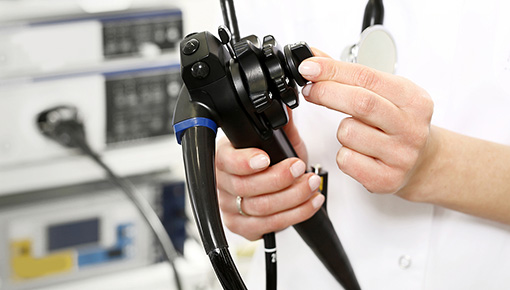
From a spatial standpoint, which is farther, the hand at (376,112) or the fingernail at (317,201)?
the fingernail at (317,201)

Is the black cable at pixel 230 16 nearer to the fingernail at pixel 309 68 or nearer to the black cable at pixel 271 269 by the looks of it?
the fingernail at pixel 309 68

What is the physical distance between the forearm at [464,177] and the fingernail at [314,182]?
0.10 m

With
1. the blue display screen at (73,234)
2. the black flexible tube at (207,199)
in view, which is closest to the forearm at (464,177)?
the black flexible tube at (207,199)

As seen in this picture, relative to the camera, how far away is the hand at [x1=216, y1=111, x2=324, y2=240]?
61cm

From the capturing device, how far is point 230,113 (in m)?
0.53

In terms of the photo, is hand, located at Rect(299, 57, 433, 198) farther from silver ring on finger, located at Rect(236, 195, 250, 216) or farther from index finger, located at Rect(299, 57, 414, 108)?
silver ring on finger, located at Rect(236, 195, 250, 216)

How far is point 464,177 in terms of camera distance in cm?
62

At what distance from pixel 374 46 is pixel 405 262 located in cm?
30

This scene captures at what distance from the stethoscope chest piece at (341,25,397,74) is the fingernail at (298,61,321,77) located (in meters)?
0.09

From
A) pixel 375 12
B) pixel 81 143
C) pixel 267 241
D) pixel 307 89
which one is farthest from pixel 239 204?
pixel 81 143

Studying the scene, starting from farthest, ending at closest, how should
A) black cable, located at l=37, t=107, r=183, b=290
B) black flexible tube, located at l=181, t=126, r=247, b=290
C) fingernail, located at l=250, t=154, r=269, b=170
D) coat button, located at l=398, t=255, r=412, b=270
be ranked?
black cable, located at l=37, t=107, r=183, b=290, coat button, located at l=398, t=255, r=412, b=270, fingernail, located at l=250, t=154, r=269, b=170, black flexible tube, located at l=181, t=126, r=247, b=290

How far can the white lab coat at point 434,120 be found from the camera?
0.68 m

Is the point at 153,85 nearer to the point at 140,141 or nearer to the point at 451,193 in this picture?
the point at 140,141

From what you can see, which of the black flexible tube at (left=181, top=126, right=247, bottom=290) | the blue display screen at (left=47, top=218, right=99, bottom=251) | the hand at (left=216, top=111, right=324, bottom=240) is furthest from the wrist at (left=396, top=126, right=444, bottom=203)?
the blue display screen at (left=47, top=218, right=99, bottom=251)
